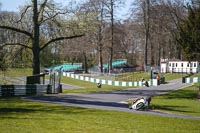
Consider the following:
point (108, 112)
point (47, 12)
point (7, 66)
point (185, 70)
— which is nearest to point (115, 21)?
point (185, 70)

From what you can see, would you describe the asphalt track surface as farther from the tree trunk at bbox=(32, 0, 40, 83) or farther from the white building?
the white building

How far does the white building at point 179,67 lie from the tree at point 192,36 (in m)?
35.7

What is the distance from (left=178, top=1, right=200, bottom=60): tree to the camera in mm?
30516

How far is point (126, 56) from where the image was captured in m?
91.1

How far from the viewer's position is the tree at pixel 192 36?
30.5 metres

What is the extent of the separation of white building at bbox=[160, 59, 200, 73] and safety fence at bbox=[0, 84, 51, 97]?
38533mm

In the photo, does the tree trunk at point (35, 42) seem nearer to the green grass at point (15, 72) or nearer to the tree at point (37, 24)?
the tree at point (37, 24)

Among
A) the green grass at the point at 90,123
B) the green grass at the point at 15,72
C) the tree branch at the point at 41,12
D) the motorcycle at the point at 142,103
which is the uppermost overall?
the tree branch at the point at 41,12

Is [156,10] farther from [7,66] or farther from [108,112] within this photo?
[108,112]

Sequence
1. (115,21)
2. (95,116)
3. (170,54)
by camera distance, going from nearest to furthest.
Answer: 1. (95,116)
2. (115,21)
3. (170,54)

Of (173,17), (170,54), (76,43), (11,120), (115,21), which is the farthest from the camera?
(170,54)

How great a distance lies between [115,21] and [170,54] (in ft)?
91.4

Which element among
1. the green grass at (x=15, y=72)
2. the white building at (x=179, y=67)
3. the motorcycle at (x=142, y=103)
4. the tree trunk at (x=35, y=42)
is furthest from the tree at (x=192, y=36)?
the white building at (x=179, y=67)

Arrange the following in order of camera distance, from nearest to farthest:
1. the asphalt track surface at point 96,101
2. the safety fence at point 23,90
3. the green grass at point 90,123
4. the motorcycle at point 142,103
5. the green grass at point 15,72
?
1. the green grass at point 90,123
2. the motorcycle at point 142,103
3. the asphalt track surface at point 96,101
4. the safety fence at point 23,90
5. the green grass at point 15,72
